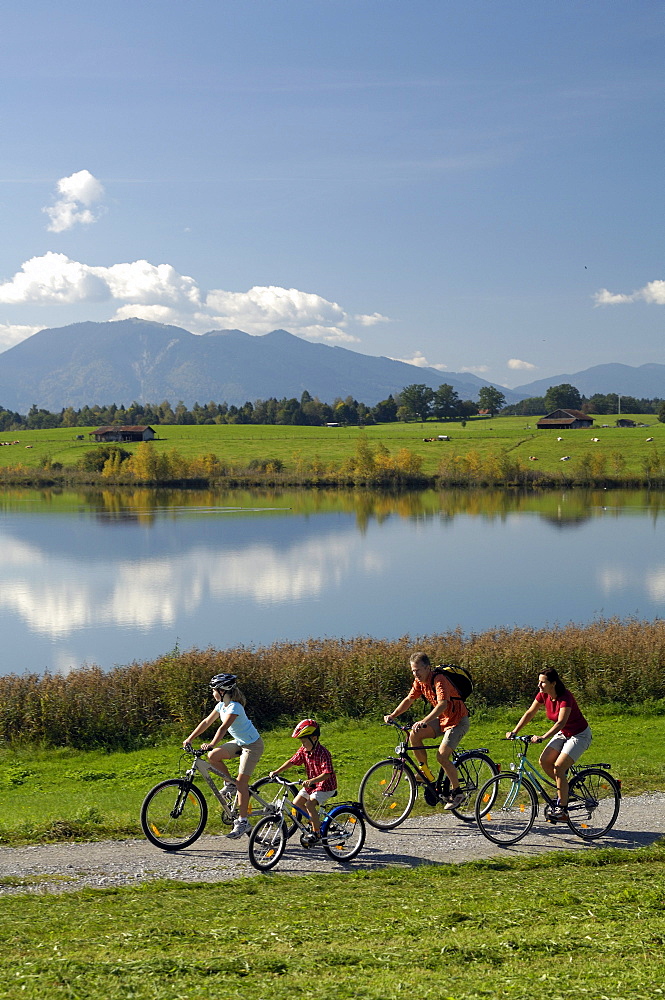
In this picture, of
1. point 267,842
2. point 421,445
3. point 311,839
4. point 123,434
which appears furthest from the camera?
point 123,434

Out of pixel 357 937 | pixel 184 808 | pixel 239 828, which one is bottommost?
pixel 239 828

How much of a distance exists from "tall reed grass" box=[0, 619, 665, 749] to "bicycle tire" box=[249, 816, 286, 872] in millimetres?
11566

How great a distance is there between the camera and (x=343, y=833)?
38.1ft

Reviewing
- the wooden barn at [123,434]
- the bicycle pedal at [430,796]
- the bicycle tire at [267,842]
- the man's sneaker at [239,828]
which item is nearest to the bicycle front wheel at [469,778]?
the bicycle pedal at [430,796]

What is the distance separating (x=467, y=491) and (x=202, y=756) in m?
113

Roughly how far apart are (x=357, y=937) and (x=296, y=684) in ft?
53.2

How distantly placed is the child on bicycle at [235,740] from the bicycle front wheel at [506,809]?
3325mm

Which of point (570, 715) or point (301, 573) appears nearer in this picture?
point (570, 715)

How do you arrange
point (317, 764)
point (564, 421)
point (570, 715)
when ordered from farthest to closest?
point (564, 421) → point (570, 715) → point (317, 764)

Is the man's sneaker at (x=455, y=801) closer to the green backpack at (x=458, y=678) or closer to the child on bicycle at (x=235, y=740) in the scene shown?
the green backpack at (x=458, y=678)

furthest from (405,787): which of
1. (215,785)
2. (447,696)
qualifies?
(215,785)

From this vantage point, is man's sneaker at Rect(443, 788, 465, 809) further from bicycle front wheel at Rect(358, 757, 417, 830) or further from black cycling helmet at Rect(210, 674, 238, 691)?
black cycling helmet at Rect(210, 674, 238, 691)

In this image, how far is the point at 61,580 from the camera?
55125 millimetres

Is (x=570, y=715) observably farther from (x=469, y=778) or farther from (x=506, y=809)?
(x=469, y=778)
